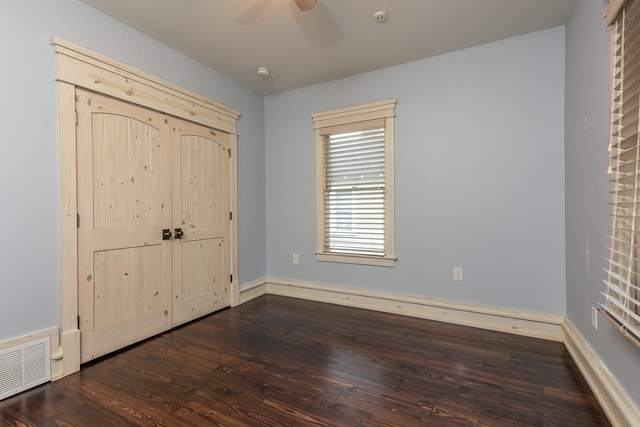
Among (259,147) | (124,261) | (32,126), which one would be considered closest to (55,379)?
(124,261)

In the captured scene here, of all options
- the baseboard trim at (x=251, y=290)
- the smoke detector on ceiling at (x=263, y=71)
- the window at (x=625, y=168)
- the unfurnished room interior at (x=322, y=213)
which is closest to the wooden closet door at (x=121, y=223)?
the unfurnished room interior at (x=322, y=213)

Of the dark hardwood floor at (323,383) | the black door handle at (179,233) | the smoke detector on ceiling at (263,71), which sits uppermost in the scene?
the smoke detector on ceiling at (263,71)

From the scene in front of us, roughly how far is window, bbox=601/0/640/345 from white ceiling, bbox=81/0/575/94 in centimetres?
113

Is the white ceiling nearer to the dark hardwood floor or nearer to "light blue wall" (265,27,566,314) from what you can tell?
"light blue wall" (265,27,566,314)

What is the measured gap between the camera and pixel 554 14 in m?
2.51

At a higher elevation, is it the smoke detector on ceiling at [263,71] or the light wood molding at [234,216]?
the smoke detector on ceiling at [263,71]

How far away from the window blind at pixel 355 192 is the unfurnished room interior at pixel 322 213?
0.09ft

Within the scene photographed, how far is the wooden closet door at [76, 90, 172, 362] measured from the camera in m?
2.35

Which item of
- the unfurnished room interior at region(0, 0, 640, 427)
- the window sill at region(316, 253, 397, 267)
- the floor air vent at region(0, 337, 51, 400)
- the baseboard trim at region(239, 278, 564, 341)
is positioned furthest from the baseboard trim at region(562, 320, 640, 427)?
the floor air vent at region(0, 337, 51, 400)

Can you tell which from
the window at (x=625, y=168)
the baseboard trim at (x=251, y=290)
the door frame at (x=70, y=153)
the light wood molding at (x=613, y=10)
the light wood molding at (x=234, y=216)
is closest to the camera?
the window at (x=625, y=168)

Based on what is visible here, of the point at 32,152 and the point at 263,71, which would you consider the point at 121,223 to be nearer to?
the point at 32,152

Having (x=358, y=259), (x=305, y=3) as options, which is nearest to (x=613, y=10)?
(x=305, y=3)

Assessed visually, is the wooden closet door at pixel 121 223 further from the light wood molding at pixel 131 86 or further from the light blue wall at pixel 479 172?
the light blue wall at pixel 479 172

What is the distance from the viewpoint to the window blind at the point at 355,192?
11.7 ft
